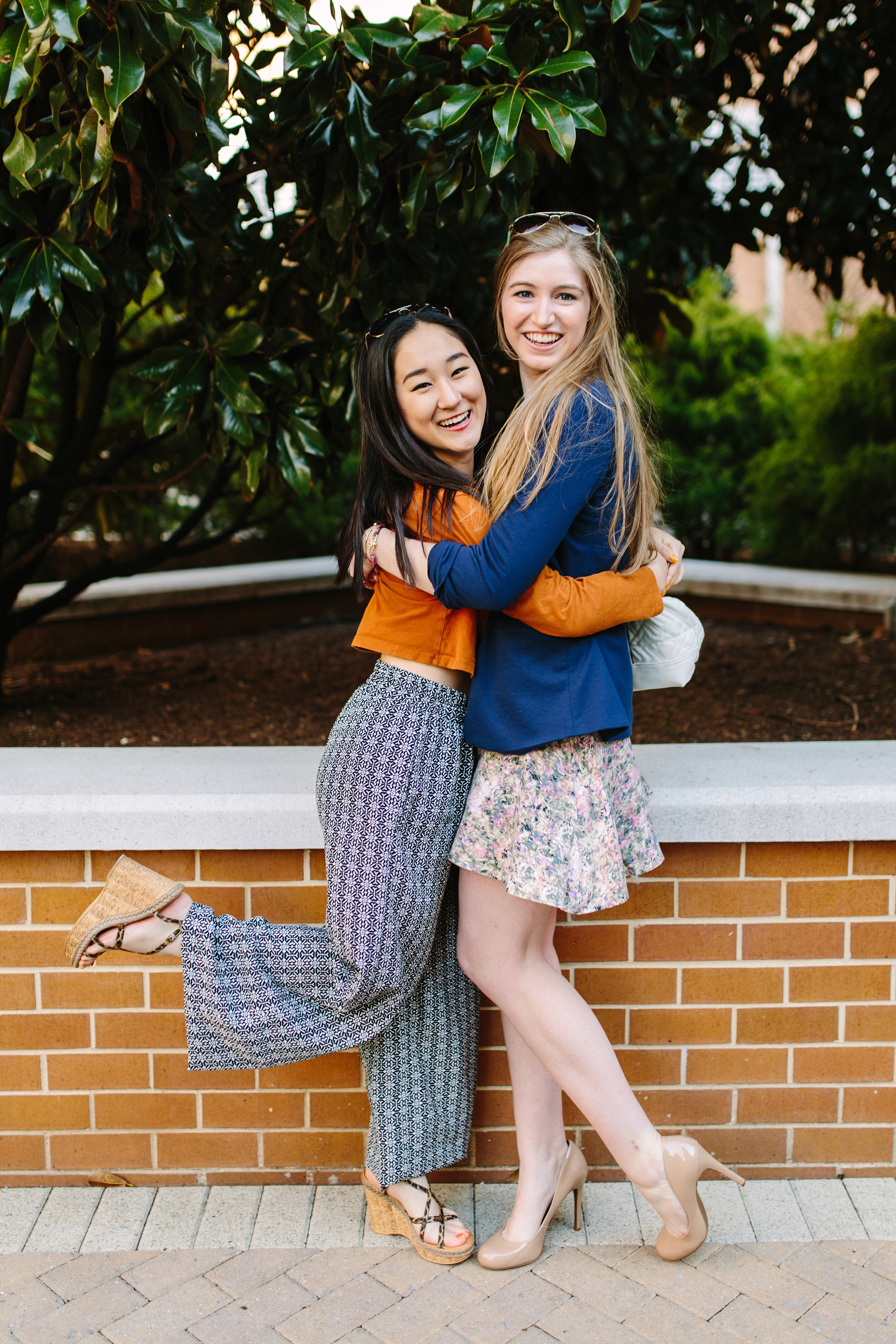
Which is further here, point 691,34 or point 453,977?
point 691,34

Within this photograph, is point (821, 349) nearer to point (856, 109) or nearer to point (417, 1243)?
point (856, 109)

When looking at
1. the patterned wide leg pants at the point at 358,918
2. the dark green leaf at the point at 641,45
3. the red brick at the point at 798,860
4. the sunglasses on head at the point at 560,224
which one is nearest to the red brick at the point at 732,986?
the red brick at the point at 798,860

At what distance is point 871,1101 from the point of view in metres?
2.53

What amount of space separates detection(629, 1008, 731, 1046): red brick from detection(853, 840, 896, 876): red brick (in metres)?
0.42

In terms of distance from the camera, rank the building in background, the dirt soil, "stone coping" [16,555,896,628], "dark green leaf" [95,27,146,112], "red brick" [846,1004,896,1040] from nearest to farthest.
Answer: "dark green leaf" [95,27,146,112], "red brick" [846,1004,896,1040], the dirt soil, "stone coping" [16,555,896,628], the building in background

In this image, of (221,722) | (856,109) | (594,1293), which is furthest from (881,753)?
(856,109)

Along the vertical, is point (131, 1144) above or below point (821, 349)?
below

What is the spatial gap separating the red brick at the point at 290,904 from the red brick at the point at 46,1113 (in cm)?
59

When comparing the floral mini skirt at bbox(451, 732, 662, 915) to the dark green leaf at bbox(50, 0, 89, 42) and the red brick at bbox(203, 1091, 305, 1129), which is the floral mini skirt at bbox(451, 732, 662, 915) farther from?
the dark green leaf at bbox(50, 0, 89, 42)

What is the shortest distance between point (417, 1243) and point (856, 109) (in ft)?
21.9

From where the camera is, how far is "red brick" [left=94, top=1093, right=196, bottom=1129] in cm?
251

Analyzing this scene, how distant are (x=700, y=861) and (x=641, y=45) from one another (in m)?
1.71

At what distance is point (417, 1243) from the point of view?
2.32 meters

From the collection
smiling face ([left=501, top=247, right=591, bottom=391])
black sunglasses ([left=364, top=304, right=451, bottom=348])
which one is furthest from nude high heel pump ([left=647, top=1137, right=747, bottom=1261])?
black sunglasses ([left=364, top=304, right=451, bottom=348])
